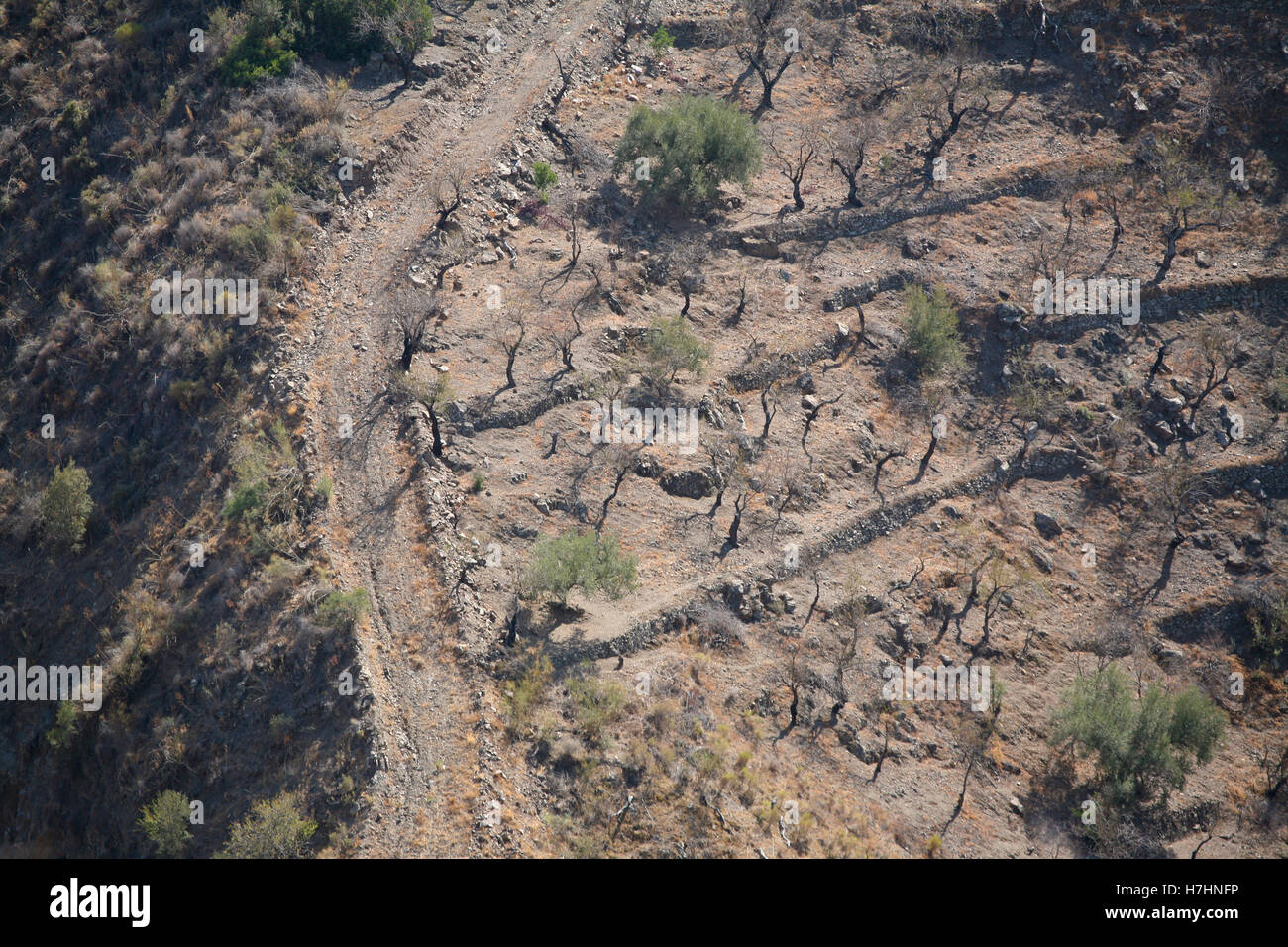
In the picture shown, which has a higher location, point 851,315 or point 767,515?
point 851,315

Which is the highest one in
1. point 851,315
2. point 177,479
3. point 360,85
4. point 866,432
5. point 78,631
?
point 360,85

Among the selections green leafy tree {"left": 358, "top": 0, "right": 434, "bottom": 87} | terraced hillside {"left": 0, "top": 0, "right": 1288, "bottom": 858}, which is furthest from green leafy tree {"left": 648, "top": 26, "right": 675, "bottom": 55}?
green leafy tree {"left": 358, "top": 0, "right": 434, "bottom": 87}

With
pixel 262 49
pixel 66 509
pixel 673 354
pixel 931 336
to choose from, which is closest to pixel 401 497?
pixel 673 354

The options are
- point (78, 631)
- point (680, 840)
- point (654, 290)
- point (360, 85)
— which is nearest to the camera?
point (680, 840)

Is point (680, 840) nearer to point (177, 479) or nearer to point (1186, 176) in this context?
point (177, 479)

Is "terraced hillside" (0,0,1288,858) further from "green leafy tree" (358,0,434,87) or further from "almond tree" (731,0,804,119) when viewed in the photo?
"green leafy tree" (358,0,434,87)

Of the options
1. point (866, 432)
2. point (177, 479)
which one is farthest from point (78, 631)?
point (866, 432)
